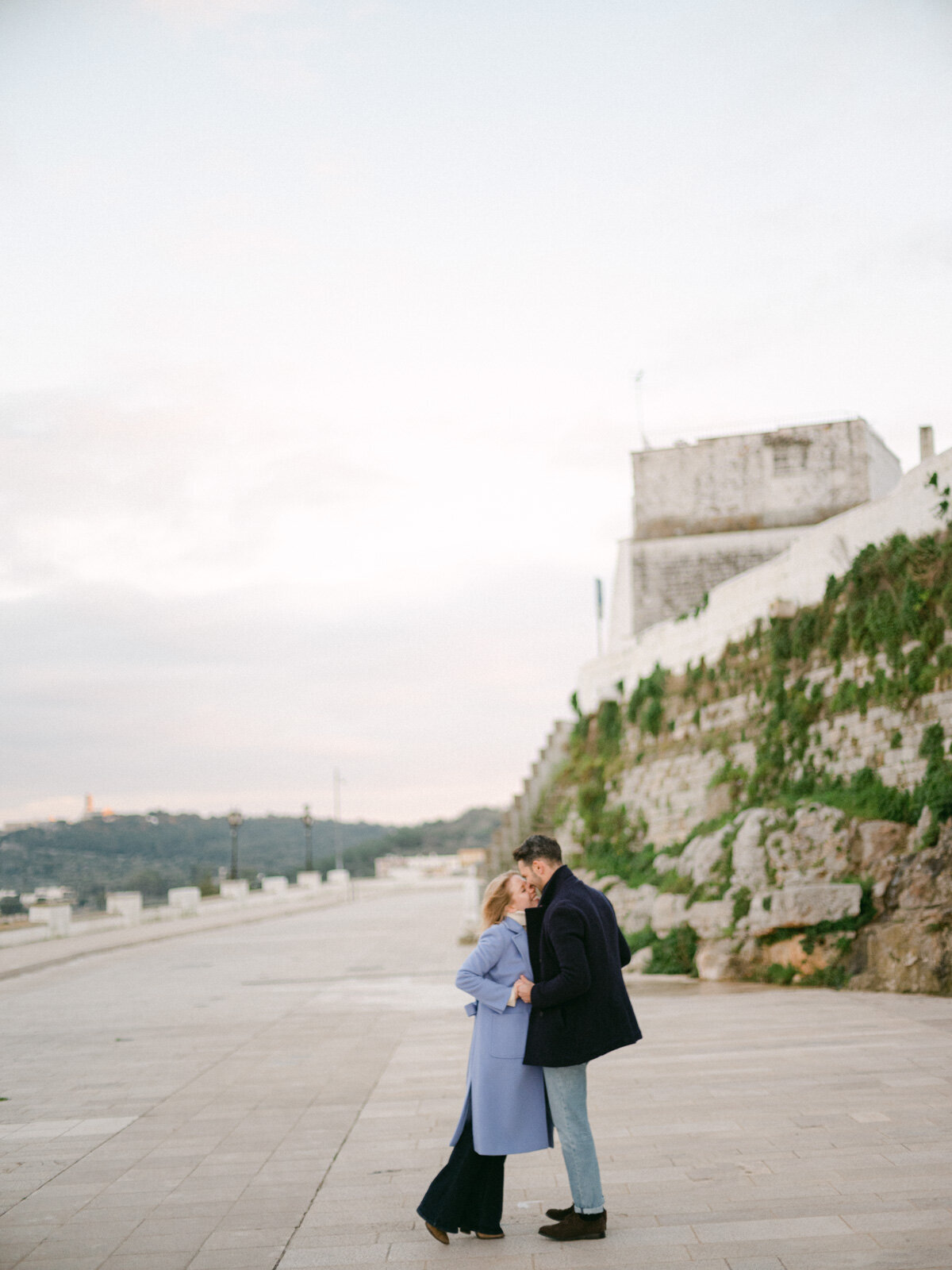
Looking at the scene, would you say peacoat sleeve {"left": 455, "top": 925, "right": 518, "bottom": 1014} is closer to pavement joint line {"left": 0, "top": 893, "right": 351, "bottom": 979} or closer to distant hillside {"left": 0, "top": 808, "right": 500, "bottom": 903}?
pavement joint line {"left": 0, "top": 893, "right": 351, "bottom": 979}

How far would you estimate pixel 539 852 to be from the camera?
4.65 meters

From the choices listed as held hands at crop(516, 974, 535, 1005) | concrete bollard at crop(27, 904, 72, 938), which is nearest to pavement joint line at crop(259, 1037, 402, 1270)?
held hands at crop(516, 974, 535, 1005)

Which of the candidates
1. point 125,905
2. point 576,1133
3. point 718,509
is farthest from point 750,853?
point 125,905

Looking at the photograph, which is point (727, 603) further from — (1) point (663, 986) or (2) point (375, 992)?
(2) point (375, 992)

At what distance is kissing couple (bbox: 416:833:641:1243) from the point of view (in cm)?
439

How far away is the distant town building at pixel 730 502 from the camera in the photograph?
2741cm

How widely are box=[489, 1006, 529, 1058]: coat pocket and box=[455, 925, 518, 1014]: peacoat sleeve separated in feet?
0.15

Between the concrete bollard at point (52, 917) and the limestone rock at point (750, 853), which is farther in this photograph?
the concrete bollard at point (52, 917)

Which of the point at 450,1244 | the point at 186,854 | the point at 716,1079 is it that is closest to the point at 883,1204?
the point at 450,1244

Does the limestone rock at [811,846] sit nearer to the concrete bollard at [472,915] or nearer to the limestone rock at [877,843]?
the limestone rock at [877,843]

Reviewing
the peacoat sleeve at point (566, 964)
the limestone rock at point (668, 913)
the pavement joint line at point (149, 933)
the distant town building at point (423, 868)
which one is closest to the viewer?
the peacoat sleeve at point (566, 964)

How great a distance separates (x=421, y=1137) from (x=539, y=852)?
2.59m

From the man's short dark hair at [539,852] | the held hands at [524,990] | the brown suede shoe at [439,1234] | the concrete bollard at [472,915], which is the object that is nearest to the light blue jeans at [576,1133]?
the held hands at [524,990]

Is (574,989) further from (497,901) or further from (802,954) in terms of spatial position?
(802,954)
